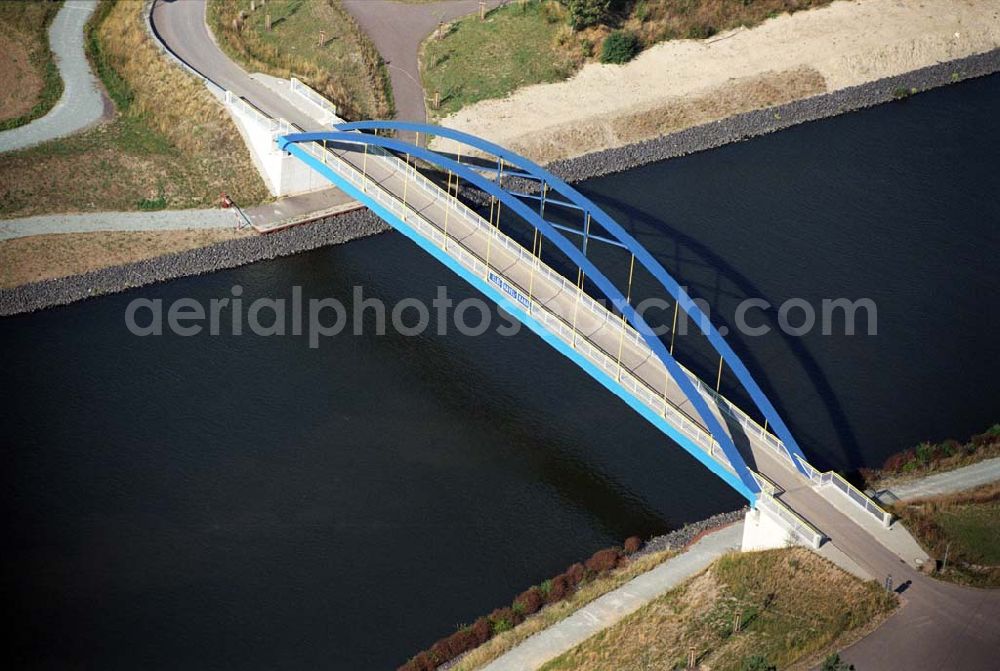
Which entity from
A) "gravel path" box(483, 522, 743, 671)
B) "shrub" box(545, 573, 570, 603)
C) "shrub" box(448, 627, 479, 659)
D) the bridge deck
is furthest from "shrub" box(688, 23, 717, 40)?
"shrub" box(448, 627, 479, 659)

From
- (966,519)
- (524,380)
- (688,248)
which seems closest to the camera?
(966,519)

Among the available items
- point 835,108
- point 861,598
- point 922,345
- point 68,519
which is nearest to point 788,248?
point 922,345

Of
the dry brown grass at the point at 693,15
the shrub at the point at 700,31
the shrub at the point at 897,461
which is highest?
the dry brown grass at the point at 693,15

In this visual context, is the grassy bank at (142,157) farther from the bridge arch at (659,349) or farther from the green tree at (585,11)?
the green tree at (585,11)

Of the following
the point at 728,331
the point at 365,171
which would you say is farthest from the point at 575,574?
the point at 365,171

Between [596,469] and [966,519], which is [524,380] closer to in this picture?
[596,469]

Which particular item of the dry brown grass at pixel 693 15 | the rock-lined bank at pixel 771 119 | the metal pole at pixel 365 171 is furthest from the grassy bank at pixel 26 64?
the dry brown grass at pixel 693 15
